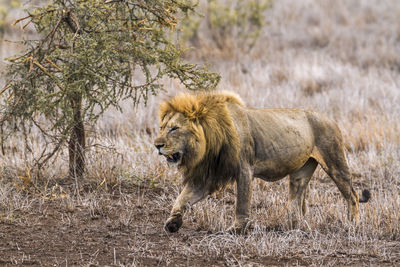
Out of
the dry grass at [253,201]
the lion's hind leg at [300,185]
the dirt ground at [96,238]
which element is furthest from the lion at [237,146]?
the dirt ground at [96,238]

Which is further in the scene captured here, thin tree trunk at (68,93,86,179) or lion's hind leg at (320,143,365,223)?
thin tree trunk at (68,93,86,179)

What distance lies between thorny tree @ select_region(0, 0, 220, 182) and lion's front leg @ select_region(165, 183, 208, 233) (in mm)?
1231

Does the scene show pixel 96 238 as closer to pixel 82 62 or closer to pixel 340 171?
pixel 82 62

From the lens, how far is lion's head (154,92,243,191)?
4.90 m

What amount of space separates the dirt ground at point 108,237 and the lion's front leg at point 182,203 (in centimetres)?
15

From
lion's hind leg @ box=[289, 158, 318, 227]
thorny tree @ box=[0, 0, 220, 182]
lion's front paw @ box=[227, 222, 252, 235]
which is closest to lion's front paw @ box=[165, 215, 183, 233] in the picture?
lion's front paw @ box=[227, 222, 252, 235]

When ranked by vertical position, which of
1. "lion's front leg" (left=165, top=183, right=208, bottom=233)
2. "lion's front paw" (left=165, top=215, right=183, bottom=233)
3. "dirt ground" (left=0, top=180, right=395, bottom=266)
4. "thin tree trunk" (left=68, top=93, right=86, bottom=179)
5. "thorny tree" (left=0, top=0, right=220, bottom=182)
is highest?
"thorny tree" (left=0, top=0, right=220, bottom=182)

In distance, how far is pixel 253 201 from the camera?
6.71m

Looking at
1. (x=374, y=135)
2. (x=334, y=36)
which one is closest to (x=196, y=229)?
(x=374, y=135)

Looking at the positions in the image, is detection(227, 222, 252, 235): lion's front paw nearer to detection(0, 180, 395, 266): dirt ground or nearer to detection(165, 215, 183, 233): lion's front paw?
detection(0, 180, 395, 266): dirt ground

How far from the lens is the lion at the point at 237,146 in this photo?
195 inches

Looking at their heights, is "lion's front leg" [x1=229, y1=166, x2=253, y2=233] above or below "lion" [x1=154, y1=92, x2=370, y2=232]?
below

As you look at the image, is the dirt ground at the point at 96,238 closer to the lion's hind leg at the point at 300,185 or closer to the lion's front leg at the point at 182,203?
the lion's front leg at the point at 182,203

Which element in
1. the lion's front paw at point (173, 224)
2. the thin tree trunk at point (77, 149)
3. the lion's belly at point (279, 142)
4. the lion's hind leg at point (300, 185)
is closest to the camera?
the lion's front paw at point (173, 224)
